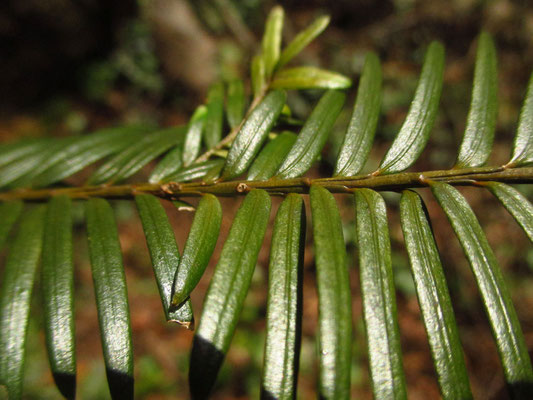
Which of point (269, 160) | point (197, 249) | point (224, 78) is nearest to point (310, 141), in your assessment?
point (269, 160)

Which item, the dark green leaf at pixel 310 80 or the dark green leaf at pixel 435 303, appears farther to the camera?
the dark green leaf at pixel 310 80

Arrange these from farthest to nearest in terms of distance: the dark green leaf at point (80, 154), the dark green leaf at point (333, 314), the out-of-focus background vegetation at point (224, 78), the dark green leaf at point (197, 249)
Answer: the out-of-focus background vegetation at point (224, 78)
the dark green leaf at point (80, 154)
the dark green leaf at point (197, 249)
the dark green leaf at point (333, 314)

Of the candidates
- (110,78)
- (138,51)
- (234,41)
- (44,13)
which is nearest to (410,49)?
(234,41)

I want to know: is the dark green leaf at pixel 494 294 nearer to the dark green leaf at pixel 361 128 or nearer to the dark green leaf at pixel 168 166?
the dark green leaf at pixel 361 128

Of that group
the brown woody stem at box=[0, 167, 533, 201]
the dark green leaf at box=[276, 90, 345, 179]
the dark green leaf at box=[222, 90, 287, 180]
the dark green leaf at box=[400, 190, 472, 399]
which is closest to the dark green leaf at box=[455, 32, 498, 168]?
the brown woody stem at box=[0, 167, 533, 201]

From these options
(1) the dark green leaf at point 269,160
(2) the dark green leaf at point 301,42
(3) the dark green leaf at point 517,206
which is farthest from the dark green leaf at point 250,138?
(3) the dark green leaf at point 517,206

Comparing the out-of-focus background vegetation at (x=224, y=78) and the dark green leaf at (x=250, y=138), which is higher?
the out-of-focus background vegetation at (x=224, y=78)

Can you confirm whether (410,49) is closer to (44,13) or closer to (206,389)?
(44,13)
